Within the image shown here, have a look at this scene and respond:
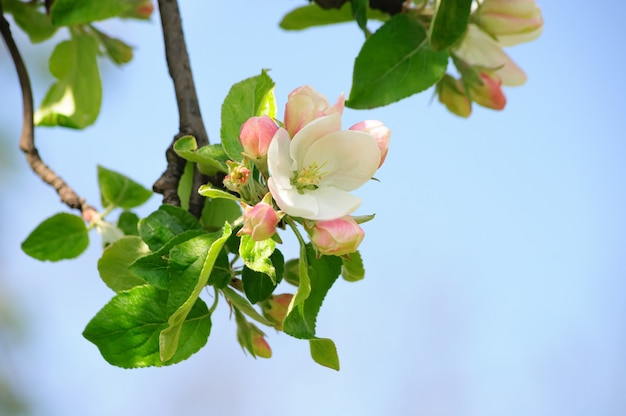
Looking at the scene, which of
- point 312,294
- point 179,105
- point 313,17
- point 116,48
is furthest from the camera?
point 116,48

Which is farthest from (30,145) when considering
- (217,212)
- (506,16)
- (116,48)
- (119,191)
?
(506,16)

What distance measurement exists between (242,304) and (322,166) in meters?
0.14

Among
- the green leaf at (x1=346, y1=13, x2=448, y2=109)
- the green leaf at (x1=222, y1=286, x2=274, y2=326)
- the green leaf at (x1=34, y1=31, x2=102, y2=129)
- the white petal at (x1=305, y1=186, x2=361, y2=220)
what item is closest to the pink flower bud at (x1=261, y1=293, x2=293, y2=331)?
the green leaf at (x1=222, y1=286, x2=274, y2=326)

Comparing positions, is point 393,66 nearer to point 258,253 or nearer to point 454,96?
point 454,96

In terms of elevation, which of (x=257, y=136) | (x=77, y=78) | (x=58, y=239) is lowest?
(x=58, y=239)

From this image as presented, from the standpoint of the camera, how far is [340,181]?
0.59 metres

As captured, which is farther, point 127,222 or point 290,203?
point 127,222

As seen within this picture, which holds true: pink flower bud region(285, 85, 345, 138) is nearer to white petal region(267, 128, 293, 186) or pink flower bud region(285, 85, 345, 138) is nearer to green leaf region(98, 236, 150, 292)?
white petal region(267, 128, 293, 186)

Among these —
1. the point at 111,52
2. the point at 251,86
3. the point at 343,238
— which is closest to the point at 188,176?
the point at 251,86

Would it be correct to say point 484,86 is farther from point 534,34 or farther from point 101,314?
point 101,314

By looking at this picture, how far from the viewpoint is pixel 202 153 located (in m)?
0.63

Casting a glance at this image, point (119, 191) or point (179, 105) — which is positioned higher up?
point (179, 105)

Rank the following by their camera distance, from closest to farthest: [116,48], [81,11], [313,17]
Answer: [81,11] < [313,17] < [116,48]

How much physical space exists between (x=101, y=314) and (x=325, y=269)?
0.60 feet
